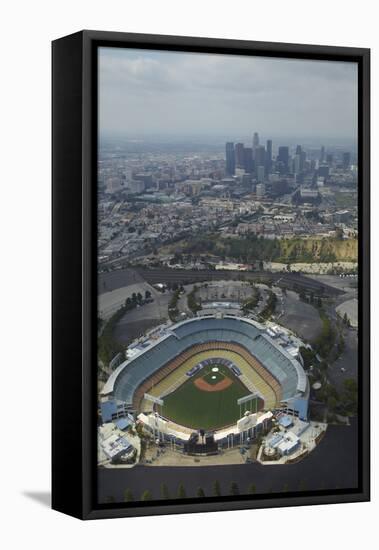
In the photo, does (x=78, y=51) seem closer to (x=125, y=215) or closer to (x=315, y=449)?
(x=125, y=215)

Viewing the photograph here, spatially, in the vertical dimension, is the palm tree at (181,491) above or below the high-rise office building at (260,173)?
below

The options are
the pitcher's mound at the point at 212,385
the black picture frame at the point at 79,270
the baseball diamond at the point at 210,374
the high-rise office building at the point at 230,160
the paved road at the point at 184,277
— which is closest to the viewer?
the black picture frame at the point at 79,270

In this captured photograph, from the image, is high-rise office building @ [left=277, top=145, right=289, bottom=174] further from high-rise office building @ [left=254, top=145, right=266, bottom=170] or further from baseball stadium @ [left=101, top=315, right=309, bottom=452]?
baseball stadium @ [left=101, top=315, right=309, bottom=452]

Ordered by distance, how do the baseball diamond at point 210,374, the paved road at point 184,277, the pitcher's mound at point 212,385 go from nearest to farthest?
the paved road at point 184,277 < the baseball diamond at point 210,374 < the pitcher's mound at point 212,385

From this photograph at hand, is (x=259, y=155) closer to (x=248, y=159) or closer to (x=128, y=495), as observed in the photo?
(x=248, y=159)

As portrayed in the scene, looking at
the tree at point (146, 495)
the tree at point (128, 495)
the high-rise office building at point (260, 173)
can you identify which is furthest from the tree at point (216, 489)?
the high-rise office building at point (260, 173)

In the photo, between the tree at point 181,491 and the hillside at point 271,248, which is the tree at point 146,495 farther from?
the hillside at point 271,248

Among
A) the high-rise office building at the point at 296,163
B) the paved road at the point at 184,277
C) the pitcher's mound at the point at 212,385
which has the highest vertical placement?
the high-rise office building at the point at 296,163

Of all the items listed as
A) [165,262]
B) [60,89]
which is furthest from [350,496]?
[60,89]
